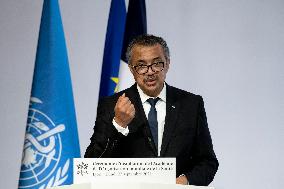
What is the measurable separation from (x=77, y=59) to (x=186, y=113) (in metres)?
2.03

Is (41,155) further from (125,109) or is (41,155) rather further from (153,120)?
(125,109)

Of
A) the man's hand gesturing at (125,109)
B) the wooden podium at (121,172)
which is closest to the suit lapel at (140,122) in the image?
the man's hand gesturing at (125,109)

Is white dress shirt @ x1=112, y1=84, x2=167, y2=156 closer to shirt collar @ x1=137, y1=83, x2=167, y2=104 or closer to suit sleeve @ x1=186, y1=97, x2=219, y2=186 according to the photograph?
shirt collar @ x1=137, y1=83, x2=167, y2=104

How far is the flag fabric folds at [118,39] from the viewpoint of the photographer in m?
2.90

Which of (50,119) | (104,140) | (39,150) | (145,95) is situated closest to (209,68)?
(50,119)

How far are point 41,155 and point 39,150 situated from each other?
0.10 ft

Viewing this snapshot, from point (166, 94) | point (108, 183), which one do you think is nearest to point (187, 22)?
point (166, 94)

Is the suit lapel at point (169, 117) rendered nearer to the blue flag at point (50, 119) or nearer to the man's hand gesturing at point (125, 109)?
the man's hand gesturing at point (125, 109)

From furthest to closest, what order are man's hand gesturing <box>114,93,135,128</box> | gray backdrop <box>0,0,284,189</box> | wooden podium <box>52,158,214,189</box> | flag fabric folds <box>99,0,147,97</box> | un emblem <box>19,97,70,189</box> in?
1. gray backdrop <box>0,0,284,189</box>
2. flag fabric folds <box>99,0,147,97</box>
3. un emblem <box>19,97,70,189</box>
4. man's hand gesturing <box>114,93,135,128</box>
5. wooden podium <box>52,158,214,189</box>

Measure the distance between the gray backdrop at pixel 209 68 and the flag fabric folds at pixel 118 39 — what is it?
20.8 inches

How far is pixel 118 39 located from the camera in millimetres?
3021

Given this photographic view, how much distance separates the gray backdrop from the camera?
338 centimetres

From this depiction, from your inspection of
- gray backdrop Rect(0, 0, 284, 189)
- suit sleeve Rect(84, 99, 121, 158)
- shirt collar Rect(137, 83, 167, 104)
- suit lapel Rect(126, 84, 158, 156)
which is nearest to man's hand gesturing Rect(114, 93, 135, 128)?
suit sleeve Rect(84, 99, 121, 158)

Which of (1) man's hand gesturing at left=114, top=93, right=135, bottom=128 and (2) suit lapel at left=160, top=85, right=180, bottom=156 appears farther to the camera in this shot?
(2) suit lapel at left=160, top=85, right=180, bottom=156
